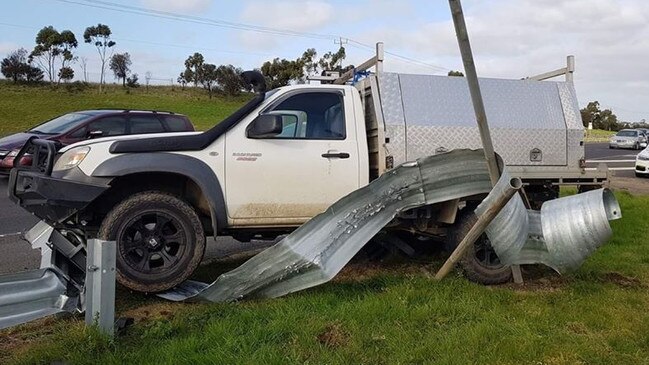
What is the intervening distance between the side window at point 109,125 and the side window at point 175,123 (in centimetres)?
95

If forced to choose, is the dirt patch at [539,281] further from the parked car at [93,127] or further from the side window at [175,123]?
the side window at [175,123]

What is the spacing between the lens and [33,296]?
161 inches

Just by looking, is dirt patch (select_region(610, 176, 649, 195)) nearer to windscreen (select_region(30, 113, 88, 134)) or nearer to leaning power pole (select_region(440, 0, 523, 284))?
leaning power pole (select_region(440, 0, 523, 284))

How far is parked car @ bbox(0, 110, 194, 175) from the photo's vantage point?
39.8 feet

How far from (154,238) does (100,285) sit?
1.05 metres

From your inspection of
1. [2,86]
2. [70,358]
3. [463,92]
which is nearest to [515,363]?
[70,358]

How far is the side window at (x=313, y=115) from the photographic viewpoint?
573 centimetres

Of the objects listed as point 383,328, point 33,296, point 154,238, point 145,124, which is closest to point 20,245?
point 154,238

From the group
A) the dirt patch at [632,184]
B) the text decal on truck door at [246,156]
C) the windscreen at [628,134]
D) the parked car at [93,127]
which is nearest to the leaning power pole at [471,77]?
the text decal on truck door at [246,156]

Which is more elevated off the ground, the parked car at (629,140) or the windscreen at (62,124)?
the parked car at (629,140)

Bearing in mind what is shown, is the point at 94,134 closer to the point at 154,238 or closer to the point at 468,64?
the point at 154,238

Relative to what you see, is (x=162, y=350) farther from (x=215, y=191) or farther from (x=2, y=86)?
(x=2, y=86)

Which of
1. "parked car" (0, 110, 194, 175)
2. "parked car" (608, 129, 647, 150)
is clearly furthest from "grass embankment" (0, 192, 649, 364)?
"parked car" (608, 129, 647, 150)

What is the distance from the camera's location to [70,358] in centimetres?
364
